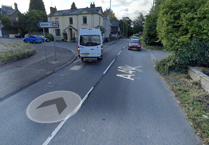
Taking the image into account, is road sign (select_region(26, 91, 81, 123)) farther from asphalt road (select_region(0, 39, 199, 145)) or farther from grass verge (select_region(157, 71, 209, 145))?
grass verge (select_region(157, 71, 209, 145))

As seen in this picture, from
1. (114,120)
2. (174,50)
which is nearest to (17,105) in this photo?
(114,120)

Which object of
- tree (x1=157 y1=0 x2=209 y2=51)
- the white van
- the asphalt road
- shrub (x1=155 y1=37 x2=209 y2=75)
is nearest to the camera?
the asphalt road

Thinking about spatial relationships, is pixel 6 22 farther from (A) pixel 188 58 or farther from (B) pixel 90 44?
(A) pixel 188 58

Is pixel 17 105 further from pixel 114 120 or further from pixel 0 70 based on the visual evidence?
pixel 0 70

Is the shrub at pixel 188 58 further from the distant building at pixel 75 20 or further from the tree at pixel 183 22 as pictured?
the distant building at pixel 75 20

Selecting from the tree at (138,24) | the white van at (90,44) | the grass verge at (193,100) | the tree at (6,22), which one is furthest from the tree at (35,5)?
the grass verge at (193,100)

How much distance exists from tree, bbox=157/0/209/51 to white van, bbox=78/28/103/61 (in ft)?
16.0

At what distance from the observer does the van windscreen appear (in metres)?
10.6

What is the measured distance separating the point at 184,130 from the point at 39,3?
72.3 meters

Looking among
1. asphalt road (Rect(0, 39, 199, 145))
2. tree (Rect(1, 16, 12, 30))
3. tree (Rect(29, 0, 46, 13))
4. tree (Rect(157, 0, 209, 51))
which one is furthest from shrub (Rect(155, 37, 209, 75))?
tree (Rect(29, 0, 46, 13))

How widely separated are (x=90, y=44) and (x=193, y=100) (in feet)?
26.0

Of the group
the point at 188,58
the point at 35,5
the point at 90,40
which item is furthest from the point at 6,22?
the point at 188,58

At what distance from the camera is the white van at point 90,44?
10523 mm

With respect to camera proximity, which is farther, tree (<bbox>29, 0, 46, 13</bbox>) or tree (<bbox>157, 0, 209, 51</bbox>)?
tree (<bbox>29, 0, 46, 13</bbox>)
